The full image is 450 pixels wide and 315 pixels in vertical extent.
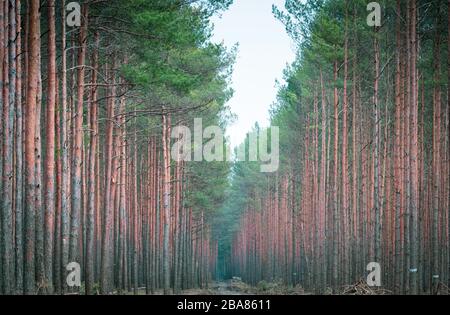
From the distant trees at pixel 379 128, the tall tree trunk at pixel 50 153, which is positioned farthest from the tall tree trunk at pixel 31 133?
the distant trees at pixel 379 128

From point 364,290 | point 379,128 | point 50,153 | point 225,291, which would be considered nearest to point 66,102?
point 50,153

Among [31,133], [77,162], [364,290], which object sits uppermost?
[31,133]

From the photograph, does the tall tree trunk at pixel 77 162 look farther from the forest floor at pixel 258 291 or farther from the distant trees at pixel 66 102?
the forest floor at pixel 258 291

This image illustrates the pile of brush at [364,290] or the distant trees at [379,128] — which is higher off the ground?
the distant trees at [379,128]

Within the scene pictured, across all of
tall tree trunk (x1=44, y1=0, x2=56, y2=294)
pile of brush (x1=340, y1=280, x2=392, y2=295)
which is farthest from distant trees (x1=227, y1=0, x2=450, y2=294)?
tall tree trunk (x1=44, y1=0, x2=56, y2=294)

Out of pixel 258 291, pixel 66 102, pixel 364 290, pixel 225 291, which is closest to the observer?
pixel 364 290

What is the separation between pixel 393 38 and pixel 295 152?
18612 mm

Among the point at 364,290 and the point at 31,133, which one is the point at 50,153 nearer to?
the point at 31,133

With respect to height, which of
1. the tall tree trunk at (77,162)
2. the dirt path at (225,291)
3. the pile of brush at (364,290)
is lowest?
the dirt path at (225,291)

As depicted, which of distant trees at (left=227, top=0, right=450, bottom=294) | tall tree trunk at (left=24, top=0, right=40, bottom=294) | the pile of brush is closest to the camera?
tall tree trunk at (left=24, top=0, right=40, bottom=294)

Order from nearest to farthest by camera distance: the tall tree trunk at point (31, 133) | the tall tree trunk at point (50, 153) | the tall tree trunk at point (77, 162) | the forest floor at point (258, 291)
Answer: the tall tree trunk at point (31, 133) → the tall tree trunk at point (50, 153) → the tall tree trunk at point (77, 162) → the forest floor at point (258, 291)

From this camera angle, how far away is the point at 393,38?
2183cm

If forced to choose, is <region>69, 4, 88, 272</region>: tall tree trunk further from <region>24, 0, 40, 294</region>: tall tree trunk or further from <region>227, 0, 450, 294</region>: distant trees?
<region>227, 0, 450, 294</region>: distant trees
